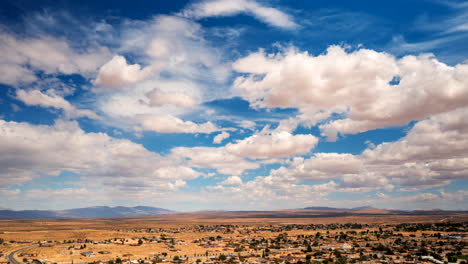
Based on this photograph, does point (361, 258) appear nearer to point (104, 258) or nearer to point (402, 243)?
point (402, 243)

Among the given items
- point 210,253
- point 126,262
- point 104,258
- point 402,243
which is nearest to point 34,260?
point 104,258

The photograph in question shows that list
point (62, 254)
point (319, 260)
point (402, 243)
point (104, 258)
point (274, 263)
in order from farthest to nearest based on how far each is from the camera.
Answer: point (402, 243), point (62, 254), point (104, 258), point (319, 260), point (274, 263)

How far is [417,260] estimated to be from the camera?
234 ft

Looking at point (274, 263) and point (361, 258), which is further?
point (361, 258)

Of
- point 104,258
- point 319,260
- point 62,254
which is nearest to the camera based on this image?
point 319,260

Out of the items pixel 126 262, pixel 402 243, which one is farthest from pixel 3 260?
pixel 402 243

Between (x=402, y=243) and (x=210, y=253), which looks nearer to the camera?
(x=210, y=253)

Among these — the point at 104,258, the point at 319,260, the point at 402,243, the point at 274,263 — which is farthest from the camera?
the point at 402,243

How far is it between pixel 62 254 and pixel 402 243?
4000 inches

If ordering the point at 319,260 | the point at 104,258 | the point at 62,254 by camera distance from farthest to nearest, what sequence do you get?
1. the point at 62,254
2. the point at 104,258
3. the point at 319,260

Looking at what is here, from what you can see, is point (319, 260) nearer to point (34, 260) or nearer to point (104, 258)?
point (104, 258)

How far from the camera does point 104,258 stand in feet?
265

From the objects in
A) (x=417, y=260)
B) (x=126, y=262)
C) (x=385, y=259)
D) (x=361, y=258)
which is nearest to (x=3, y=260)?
(x=126, y=262)

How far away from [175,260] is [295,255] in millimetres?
30819
